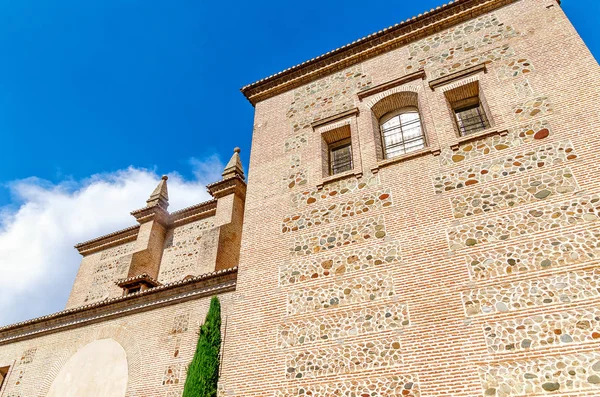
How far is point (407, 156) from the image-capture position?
6.75 m

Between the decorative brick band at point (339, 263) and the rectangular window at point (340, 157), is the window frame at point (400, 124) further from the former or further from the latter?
the decorative brick band at point (339, 263)

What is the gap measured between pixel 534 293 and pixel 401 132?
382 centimetres

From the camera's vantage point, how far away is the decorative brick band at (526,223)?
508 centimetres

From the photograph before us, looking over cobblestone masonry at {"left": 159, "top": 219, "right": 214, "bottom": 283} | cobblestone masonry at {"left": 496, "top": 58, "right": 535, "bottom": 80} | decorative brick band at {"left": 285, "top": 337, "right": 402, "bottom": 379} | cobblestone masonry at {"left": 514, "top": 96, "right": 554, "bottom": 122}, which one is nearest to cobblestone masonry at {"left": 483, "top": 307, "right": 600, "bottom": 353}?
decorative brick band at {"left": 285, "top": 337, "right": 402, "bottom": 379}

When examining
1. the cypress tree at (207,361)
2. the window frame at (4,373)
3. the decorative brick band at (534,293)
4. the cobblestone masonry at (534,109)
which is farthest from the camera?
the window frame at (4,373)

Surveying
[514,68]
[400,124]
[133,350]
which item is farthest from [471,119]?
[133,350]

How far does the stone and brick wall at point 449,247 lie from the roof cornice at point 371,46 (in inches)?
10.9

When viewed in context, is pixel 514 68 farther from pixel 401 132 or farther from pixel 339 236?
pixel 339 236

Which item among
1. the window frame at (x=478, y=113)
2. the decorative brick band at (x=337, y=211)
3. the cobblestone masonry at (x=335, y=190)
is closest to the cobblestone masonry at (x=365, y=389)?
the decorative brick band at (x=337, y=211)

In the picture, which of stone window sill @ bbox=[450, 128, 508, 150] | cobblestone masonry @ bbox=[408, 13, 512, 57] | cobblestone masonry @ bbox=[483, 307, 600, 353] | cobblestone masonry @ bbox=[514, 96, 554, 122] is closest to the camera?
cobblestone masonry @ bbox=[483, 307, 600, 353]

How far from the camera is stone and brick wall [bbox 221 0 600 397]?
15.2ft

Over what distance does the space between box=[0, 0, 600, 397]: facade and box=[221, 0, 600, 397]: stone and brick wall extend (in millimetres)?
22

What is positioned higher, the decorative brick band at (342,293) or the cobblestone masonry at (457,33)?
the cobblestone masonry at (457,33)

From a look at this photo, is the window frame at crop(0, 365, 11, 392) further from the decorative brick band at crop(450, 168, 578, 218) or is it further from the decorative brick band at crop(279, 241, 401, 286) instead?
the decorative brick band at crop(450, 168, 578, 218)
